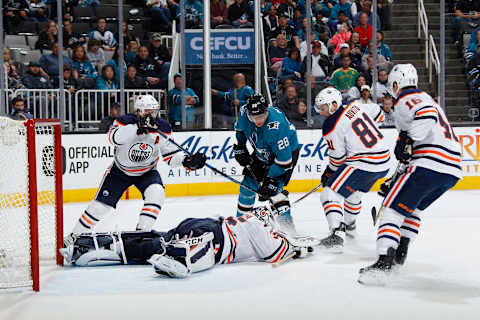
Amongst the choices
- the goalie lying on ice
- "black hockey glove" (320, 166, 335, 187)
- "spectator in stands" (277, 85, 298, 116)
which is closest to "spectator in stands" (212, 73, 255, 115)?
"spectator in stands" (277, 85, 298, 116)

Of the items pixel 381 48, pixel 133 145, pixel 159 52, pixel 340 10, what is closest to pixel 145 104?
pixel 133 145

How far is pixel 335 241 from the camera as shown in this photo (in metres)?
4.53

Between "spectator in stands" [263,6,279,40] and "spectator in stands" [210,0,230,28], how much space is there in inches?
19.9

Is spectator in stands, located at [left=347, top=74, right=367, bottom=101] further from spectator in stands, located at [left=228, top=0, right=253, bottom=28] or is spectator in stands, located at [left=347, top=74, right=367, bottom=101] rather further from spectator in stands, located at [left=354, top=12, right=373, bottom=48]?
spectator in stands, located at [left=228, top=0, right=253, bottom=28]

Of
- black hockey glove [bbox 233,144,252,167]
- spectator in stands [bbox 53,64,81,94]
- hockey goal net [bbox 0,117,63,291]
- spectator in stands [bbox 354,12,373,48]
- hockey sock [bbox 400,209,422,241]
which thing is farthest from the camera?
spectator in stands [bbox 354,12,373,48]

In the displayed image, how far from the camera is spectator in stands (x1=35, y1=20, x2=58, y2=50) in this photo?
8422 millimetres

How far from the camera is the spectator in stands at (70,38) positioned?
26.8 ft

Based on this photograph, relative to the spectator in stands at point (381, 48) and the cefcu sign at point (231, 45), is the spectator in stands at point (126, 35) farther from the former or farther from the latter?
the spectator in stands at point (381, 48)

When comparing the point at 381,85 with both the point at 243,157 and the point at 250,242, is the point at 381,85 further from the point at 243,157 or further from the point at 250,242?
the point at 250,242

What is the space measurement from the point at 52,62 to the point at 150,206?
12.6 feet

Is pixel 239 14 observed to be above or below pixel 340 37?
above

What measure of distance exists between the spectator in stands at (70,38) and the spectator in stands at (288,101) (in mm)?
2569

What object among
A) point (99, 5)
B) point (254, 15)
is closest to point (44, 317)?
point (254, 15)

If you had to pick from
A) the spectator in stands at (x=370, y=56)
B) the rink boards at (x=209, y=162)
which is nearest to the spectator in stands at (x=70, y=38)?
the rink boards at (x=209, y=162)
